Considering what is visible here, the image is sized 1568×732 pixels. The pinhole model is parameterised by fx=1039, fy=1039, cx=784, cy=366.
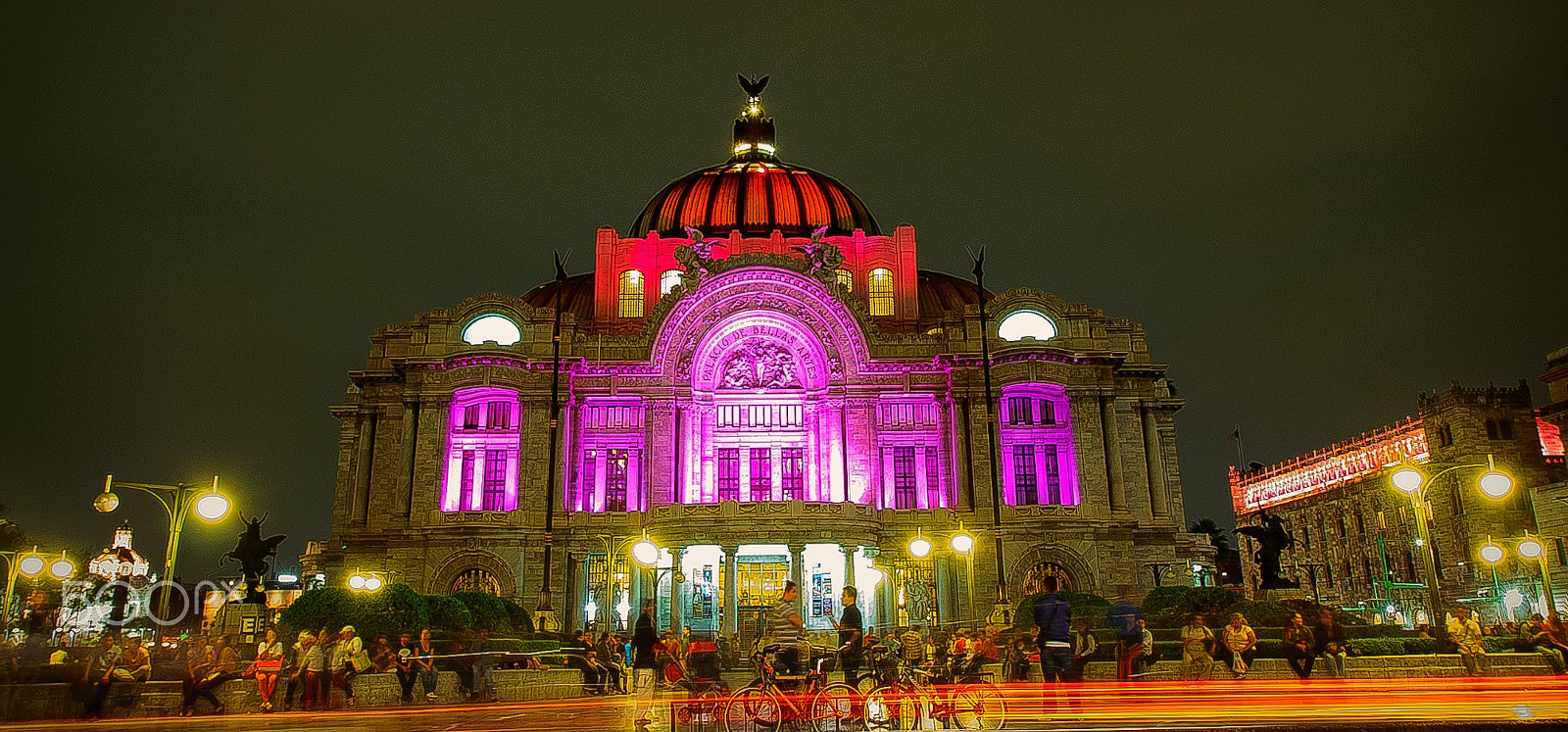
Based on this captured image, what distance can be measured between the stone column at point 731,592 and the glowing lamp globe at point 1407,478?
81.7 feet

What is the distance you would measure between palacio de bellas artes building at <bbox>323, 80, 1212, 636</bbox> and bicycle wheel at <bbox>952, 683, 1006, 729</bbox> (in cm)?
2687

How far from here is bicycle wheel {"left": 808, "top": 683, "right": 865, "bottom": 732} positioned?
52.2ft

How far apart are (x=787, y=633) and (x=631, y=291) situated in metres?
44.4

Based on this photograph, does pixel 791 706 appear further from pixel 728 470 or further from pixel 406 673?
pixel 728 470

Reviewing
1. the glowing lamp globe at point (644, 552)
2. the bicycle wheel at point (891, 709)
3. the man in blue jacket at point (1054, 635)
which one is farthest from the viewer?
the glowing lamp globe at point (644, 552)

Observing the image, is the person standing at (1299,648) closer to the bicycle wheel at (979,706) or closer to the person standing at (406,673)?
the bicycle wheel at (979,706)

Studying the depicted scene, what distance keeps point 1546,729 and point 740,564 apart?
3548cm

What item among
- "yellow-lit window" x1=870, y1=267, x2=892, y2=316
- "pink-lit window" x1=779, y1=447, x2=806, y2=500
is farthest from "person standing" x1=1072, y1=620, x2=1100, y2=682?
"yellow-lit window" x1=870, y1=267, x2=892, y2=316

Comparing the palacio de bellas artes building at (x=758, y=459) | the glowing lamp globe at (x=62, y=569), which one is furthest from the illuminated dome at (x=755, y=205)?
the glowing lamp globe at (x=62, y=569)

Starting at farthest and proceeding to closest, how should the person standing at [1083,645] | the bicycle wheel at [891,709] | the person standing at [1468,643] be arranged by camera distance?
the person standing at [1468,643], the person standing at [1083,645], the bicycle wheel at [891,709]

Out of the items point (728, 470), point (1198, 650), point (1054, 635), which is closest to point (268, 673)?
point (1054, 635)

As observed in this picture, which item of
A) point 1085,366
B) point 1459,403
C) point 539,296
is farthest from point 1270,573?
point 539,296

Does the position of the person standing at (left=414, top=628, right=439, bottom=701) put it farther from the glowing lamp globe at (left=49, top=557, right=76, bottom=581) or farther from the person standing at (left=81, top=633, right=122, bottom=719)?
the glowing lamp globe at (left=49, top=557, right=76, bottom=581)

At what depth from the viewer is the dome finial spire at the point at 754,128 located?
3036 inches
